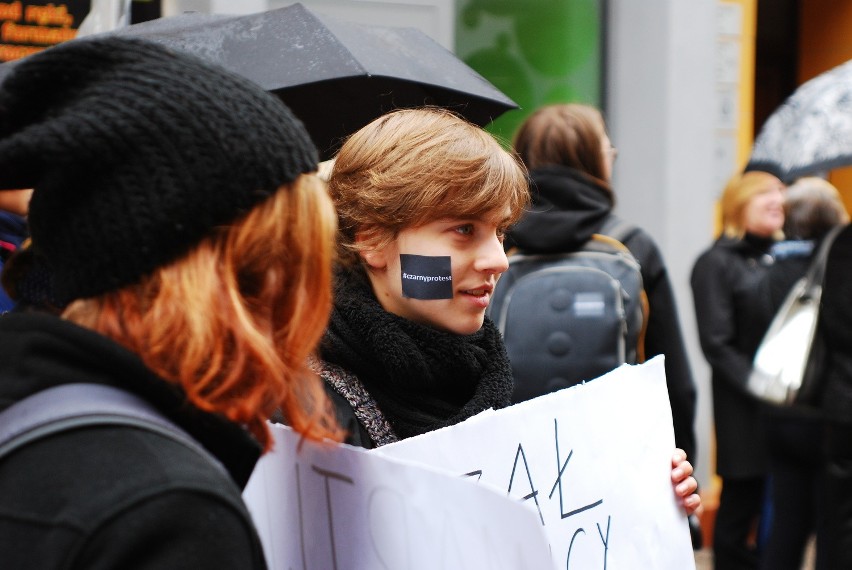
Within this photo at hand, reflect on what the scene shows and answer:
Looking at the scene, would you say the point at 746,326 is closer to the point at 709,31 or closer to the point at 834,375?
the point at 834,375

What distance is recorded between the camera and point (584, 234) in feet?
11.8

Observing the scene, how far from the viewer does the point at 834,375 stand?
3.85 metres

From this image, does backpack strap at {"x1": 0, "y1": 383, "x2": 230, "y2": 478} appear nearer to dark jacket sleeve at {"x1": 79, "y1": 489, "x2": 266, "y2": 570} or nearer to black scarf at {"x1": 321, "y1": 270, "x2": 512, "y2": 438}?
dark jacket sleeve at {"x1": 79, "y1": 489, "x2": 266, "y2": 570}

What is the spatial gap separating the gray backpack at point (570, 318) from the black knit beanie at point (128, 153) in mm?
2308

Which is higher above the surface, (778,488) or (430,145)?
(430,145)

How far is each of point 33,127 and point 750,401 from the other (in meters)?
4.55

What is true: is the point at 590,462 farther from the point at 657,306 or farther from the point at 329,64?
the point at 657,306

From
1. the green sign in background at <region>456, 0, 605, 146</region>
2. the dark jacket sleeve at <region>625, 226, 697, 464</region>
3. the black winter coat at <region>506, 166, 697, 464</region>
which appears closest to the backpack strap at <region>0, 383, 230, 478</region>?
the black winter coat at <region>506, 166, 697, 464</region>

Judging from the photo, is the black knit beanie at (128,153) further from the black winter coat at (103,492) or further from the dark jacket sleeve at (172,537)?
the dark jacket sleeve at (172,537)

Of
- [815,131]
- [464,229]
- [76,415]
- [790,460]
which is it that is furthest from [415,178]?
[790,460]

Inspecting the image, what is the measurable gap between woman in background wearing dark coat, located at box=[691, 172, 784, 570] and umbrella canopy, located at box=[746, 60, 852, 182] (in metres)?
1.35

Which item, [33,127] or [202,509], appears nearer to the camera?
[202,509]

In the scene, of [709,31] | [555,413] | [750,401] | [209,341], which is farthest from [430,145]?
[709,31]

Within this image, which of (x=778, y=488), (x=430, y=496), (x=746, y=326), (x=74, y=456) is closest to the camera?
(x=74, y=456)
